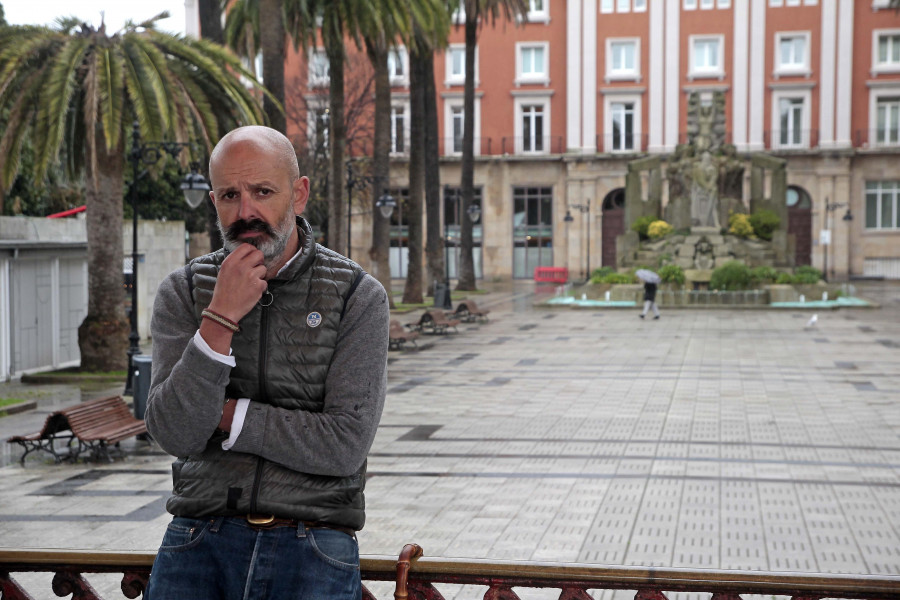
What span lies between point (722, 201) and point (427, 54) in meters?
13.5

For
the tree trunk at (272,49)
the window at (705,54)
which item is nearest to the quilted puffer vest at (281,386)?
the tree trunk at (272,49)

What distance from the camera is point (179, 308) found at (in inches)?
110

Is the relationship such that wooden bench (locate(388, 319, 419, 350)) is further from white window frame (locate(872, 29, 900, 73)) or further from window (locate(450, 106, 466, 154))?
white window frame (locate(872, 29, 900, 73))

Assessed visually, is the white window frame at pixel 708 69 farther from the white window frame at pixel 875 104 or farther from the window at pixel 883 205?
the window at pixel 883 205

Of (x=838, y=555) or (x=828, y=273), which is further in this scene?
(x=828, y=273)

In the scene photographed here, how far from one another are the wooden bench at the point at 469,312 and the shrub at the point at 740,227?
1363 cm

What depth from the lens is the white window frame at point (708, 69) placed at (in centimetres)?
5691

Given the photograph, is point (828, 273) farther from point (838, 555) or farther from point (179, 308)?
point (179, 308)

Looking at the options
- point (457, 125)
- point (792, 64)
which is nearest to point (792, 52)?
point (792, 64)

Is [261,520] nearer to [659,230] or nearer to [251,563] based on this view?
[251,563]

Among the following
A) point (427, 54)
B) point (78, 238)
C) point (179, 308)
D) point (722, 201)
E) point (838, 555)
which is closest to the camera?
point (179, 308)

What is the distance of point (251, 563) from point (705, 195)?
4040 centimetres

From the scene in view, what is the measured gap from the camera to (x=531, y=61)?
59406mm

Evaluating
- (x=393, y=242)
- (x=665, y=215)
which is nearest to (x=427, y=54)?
(x=665, y=215)
